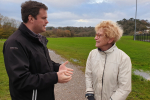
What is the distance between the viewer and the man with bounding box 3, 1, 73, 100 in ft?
4.89

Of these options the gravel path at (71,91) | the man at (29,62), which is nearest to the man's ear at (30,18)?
the man at (29,62)

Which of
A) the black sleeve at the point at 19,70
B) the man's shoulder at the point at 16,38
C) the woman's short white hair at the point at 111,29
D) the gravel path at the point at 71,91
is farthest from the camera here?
A: the gravel path at the point at 71,91

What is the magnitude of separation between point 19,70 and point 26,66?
0.10 metres

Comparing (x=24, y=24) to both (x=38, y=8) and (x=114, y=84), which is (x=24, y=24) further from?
(x=114, y=84)

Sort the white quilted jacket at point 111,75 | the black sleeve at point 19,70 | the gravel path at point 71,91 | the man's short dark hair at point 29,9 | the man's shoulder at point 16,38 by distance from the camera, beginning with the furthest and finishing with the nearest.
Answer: the gravel path at point 71,91 < the white quilted jacket at point 111,75 < the man's short dark hair at point 29,9 < the man's shoulder at point 16,38 < the black sleeve at point 19,70

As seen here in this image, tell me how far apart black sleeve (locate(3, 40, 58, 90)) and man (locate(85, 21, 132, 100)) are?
114cm

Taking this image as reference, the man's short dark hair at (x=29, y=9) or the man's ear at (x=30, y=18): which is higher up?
the man's short dark hair at (x=29, y=9)

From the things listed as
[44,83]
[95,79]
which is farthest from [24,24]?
[95,79]

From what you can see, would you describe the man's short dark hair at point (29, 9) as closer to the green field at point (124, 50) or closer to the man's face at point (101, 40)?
the man's face at point (101, 40)

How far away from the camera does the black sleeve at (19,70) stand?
1469 mm

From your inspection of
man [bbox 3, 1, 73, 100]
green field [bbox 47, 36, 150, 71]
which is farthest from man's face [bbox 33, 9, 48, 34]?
green field [bbox 47, 36, 150, 71]

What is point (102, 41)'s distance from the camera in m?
2.41

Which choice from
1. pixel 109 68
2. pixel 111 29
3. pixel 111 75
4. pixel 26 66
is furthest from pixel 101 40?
pixel 26 66

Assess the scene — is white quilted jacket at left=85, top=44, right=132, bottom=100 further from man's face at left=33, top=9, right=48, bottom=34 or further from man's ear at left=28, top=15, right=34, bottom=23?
man's ear at left=28, top=15, right=34, bottom=23
